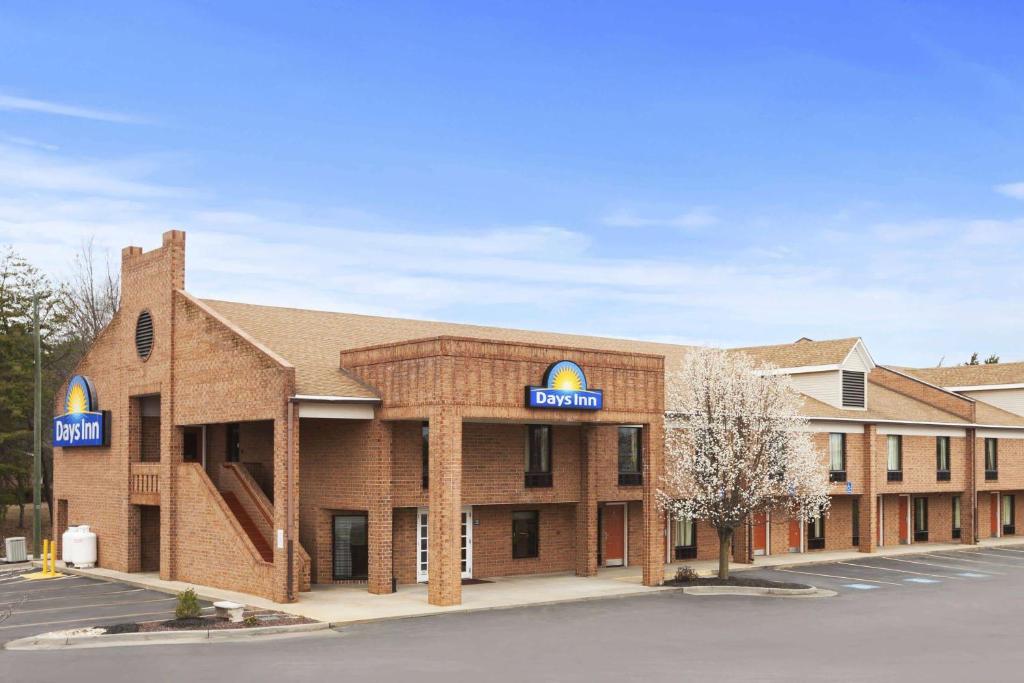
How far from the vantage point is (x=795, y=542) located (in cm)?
4466

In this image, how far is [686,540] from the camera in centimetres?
4066

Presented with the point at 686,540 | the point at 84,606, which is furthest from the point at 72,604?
the point at 686,540

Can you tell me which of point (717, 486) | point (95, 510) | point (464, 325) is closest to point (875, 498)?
point (717, 486)

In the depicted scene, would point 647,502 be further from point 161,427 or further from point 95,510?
point 95,510

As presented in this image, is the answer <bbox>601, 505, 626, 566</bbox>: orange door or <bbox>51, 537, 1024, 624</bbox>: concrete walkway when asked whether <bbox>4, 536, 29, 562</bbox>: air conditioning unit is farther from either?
<bbox>601, 505, 626, 566</bbox>: orange door

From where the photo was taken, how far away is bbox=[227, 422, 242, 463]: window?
3738cm

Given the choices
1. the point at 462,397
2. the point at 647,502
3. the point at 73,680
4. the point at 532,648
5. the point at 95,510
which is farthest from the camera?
the point at 95,510

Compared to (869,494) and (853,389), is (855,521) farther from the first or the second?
(853,389)

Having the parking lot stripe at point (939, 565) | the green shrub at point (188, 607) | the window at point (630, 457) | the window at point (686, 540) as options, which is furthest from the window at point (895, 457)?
the green shrub at point (188, 607)

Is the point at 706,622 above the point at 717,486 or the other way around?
the other way around

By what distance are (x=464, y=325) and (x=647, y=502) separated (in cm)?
1322

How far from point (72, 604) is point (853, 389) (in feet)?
108

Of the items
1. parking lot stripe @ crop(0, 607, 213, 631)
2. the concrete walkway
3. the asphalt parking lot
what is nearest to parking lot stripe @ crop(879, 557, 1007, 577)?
the concrete walkway

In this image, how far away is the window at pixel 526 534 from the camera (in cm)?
3575
